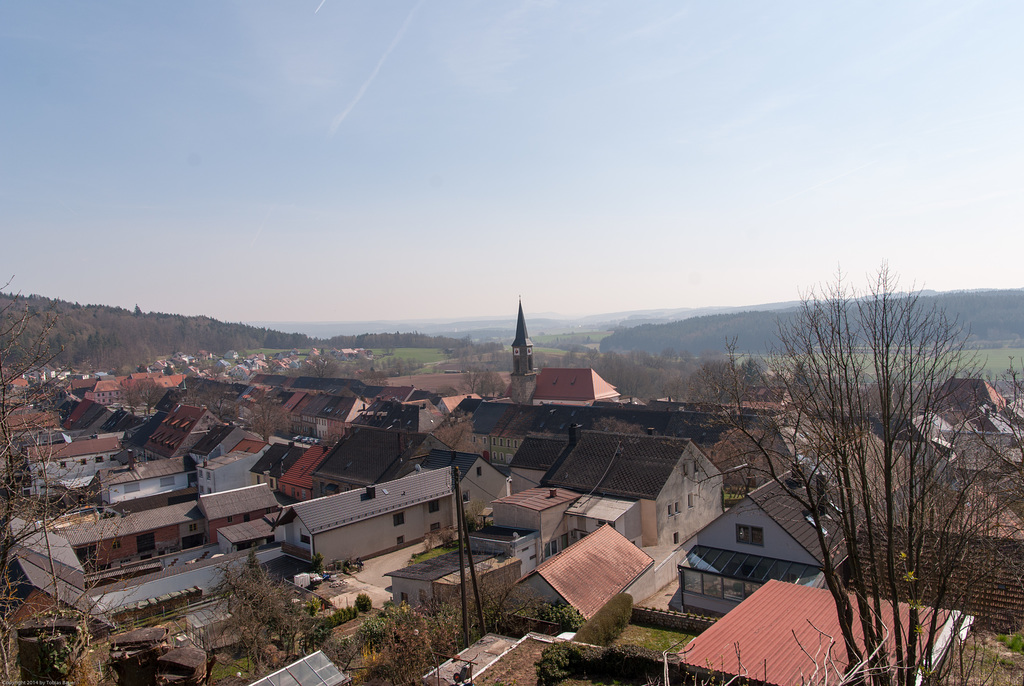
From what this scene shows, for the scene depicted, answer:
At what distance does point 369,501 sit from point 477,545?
749cm

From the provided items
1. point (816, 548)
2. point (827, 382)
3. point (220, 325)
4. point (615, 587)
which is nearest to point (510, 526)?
point (615, 587)

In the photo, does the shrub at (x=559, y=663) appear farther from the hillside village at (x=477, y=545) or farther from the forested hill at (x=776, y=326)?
the forested hill at (x=776, y=326)

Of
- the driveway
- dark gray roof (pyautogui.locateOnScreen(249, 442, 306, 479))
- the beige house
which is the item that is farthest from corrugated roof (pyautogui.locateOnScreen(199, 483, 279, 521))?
the driveway

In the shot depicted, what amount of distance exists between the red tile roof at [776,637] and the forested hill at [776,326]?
245 inches

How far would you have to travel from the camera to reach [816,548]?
58.4ft

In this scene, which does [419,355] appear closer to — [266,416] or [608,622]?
[266,416]

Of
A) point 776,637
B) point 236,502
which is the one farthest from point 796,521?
point 236,502

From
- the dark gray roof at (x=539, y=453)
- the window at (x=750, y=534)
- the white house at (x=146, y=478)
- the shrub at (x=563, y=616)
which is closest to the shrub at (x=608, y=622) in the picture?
the shrub at (x=563, y=616)

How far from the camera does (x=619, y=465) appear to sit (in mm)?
27312

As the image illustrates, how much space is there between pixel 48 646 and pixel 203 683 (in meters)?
1.52

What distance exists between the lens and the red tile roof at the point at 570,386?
202 ft

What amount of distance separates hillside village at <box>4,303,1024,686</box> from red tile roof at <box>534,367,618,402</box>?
12238mm

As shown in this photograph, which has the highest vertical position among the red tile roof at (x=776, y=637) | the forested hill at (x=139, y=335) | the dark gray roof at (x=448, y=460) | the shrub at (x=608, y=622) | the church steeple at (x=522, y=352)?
the forested hill at (x=139, y=335)

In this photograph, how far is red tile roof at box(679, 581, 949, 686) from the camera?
10211 millimetres
